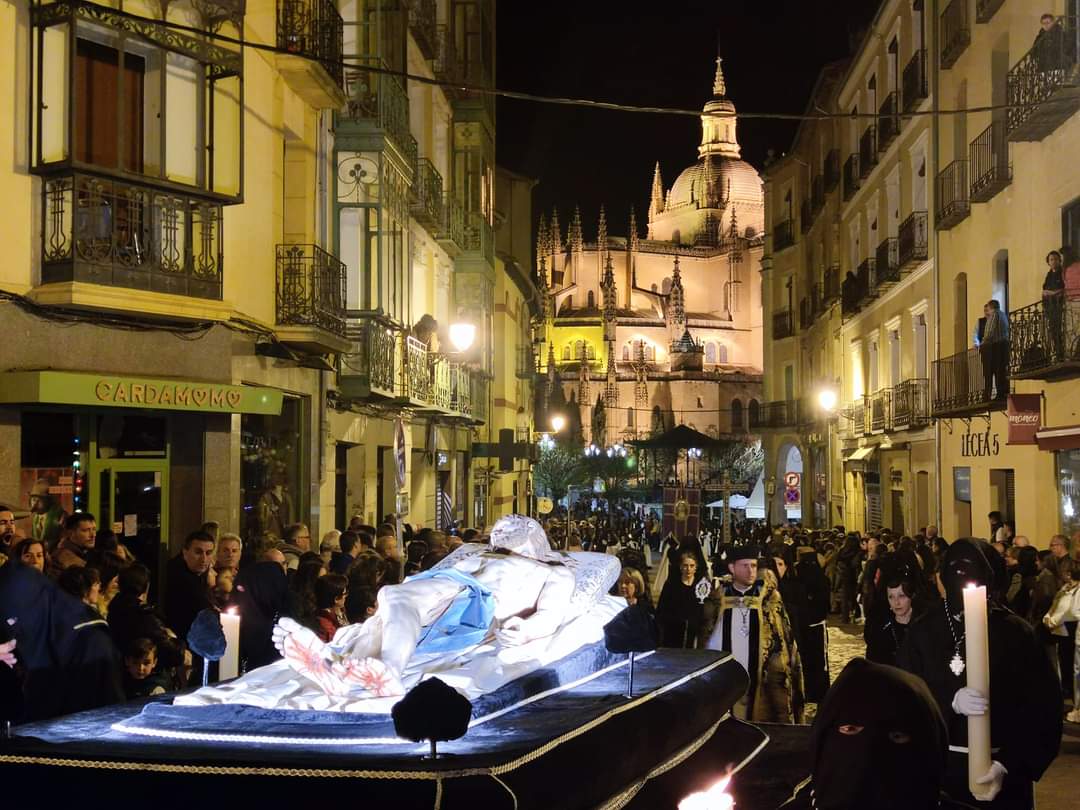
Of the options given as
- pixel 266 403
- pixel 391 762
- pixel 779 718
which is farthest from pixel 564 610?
pixel 266 403

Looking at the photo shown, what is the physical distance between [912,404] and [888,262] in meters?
4.08

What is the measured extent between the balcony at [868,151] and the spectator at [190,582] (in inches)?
1054

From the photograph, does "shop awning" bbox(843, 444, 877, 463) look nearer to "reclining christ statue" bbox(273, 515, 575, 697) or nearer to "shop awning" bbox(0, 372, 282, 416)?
"shop awning" bbox(0, 372, 282, 416)

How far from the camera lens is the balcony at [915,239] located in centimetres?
2878

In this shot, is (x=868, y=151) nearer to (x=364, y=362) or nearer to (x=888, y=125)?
(x=888, y=125)

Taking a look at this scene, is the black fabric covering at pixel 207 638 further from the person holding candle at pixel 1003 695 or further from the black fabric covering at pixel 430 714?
the person holding candle at pixel 1003 695

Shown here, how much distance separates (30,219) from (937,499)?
20.2 meters

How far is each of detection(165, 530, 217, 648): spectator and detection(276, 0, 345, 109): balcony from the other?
832 cm

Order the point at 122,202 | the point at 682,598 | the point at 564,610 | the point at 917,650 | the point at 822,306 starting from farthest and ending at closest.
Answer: the point at 822,306, the point at 122,202, the point at 682,598, the point at 564,610, the point at 917,650

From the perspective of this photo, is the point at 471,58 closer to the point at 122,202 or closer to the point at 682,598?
the point at 122,202

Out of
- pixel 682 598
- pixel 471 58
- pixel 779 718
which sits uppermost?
pixel 471 58

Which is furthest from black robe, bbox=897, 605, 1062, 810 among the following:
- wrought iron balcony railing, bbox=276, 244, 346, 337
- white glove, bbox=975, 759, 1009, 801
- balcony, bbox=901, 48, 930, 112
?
balcony, bbox=901, 48, 930, 112

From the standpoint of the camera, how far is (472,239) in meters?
34.4

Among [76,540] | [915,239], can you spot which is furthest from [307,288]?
[915,239]
